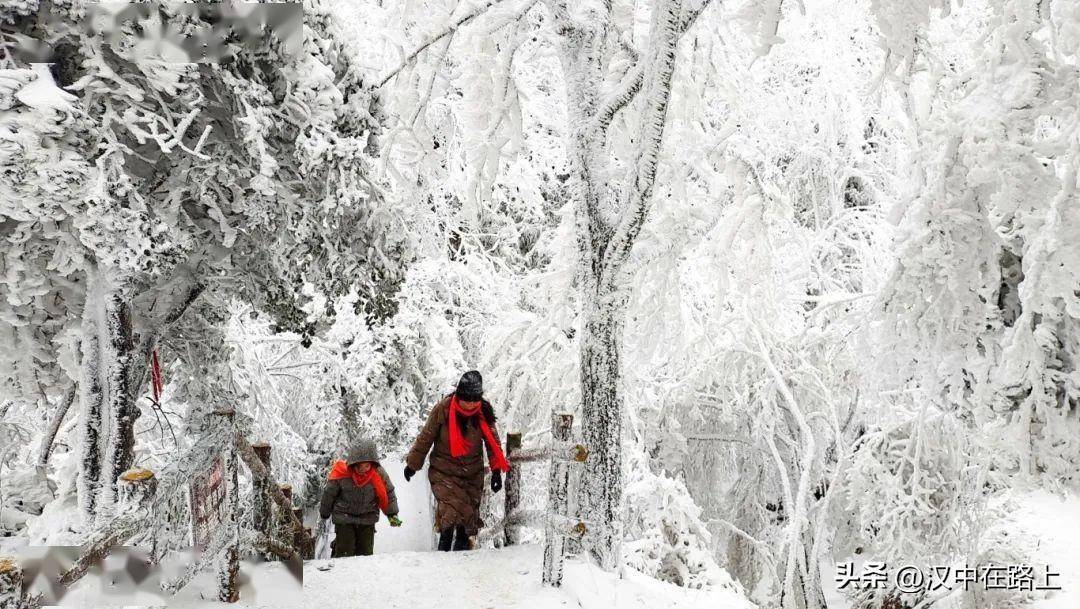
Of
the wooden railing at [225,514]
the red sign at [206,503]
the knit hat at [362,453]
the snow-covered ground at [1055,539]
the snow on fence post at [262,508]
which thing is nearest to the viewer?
the wooden railing at [225,514]

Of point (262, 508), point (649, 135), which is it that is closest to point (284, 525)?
point (262, 508)

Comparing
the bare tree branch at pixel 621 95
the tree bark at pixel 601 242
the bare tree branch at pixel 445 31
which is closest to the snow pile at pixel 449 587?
the tree bark at pixel 601 242

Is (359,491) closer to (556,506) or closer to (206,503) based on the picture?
(206,503)

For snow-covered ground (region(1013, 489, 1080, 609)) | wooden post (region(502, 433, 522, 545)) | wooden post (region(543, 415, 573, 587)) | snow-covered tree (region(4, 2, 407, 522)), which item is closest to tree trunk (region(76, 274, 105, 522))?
snow-covered tree (region(4, 2, 407, 522))

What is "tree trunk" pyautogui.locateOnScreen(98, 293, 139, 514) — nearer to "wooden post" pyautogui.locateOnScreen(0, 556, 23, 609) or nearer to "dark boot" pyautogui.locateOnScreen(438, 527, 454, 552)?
"wooden post" pyautogui.locateOnScreen(0, 556, 23, 609)

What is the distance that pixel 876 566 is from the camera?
9570 millimetres

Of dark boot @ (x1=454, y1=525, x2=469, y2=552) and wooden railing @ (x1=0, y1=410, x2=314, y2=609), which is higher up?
wooden railing @ (x1=0, y1=410, x2=314, y2=609)

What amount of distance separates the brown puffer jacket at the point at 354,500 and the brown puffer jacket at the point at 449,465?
543 millimetres

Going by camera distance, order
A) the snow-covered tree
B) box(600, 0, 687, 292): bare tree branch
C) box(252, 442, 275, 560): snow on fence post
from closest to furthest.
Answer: the snow-covered tree → box(252, 442, 275, 560): snow on fence post → box(600, 0, 687, 292): bare tree branch

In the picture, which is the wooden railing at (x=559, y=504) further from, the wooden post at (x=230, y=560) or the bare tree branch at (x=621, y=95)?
the bare tree branch at (x=621, y=95)

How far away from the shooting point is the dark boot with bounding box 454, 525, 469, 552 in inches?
247

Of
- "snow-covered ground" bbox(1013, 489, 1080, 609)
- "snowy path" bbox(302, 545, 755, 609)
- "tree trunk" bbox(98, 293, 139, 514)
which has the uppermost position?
"tree trunk" bbox(98, 293, 139, 514)

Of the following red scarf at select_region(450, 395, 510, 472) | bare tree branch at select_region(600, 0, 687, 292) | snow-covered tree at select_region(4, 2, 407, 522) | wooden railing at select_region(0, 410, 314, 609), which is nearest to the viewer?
wooden railing at select_region(0, 410, 314, 609)

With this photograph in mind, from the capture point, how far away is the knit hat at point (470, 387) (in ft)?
18.4
